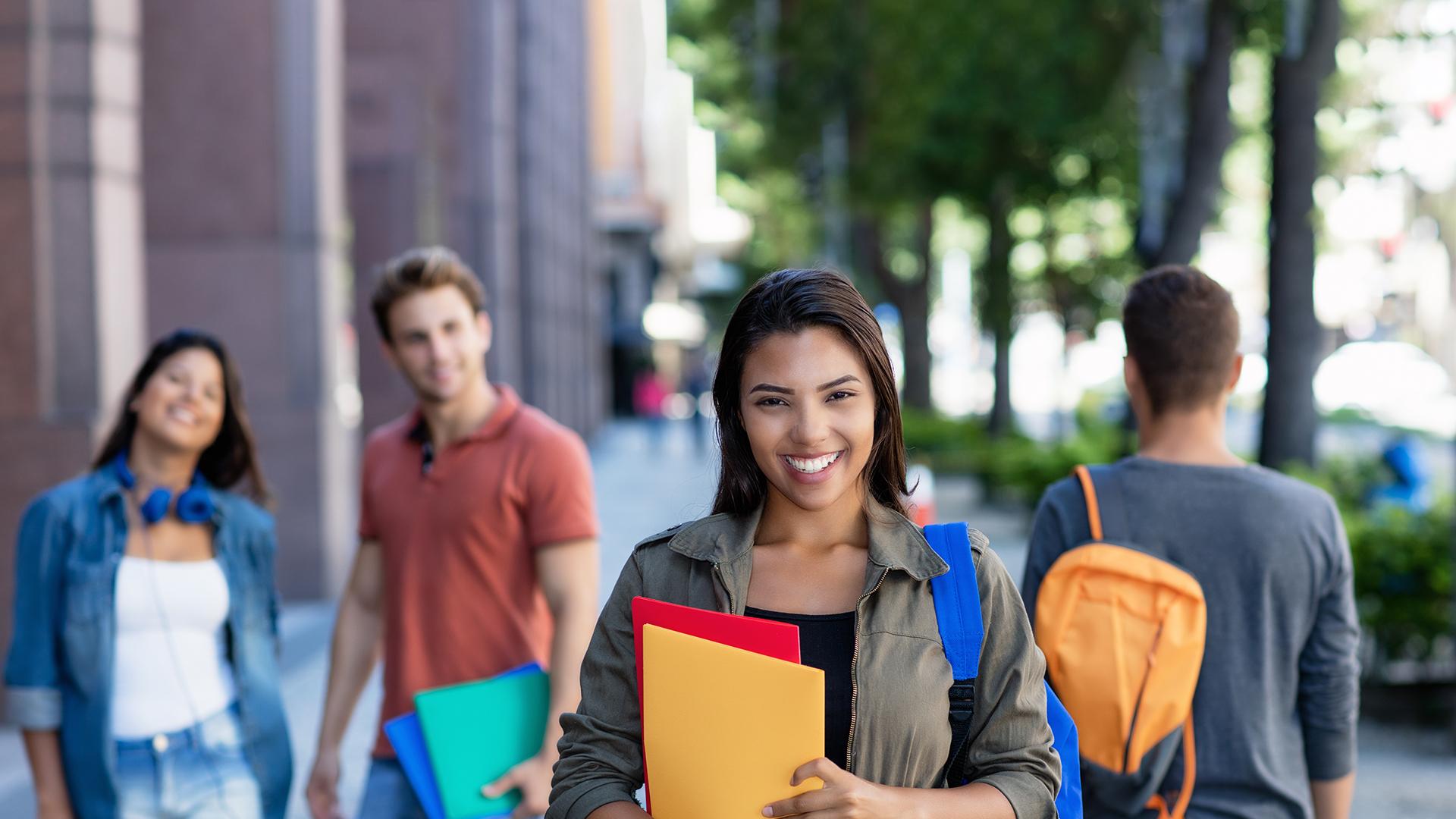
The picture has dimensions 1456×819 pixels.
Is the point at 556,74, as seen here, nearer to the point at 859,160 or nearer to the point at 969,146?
the point at 859,160

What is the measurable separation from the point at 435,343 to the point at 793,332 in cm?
162

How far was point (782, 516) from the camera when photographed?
7.35 feet

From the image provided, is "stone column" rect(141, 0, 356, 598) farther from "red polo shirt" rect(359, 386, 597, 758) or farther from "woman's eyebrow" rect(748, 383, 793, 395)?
"woman's eyebrow" rect(748, 383, 793, 395)

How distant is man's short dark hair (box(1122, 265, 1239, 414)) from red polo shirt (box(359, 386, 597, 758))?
4.29ft

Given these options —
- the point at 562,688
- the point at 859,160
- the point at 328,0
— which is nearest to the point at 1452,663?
the point at 562,688

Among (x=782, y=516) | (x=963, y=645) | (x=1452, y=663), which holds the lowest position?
(x=1452, y=663)

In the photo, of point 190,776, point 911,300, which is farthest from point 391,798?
point 911,300

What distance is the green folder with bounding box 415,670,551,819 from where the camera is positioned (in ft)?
10.3

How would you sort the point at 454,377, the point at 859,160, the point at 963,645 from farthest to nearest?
the point at 859,160, the point at 454,377, the point at 963,645

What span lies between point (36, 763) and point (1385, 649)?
6.53 meters

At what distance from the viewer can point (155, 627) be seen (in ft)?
11.4

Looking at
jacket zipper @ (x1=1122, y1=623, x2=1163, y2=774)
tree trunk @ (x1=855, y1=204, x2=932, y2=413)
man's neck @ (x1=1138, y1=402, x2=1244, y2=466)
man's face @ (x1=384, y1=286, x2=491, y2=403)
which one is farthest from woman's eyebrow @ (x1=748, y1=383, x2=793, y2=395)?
tree trunk @ (x1=855, y1=204, x2=932, y2=413)

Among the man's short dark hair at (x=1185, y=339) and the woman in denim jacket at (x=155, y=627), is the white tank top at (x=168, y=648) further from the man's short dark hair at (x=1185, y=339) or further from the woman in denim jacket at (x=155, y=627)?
the man's short dark hair at (x=1185, y=339)

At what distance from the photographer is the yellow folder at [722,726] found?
192cm
